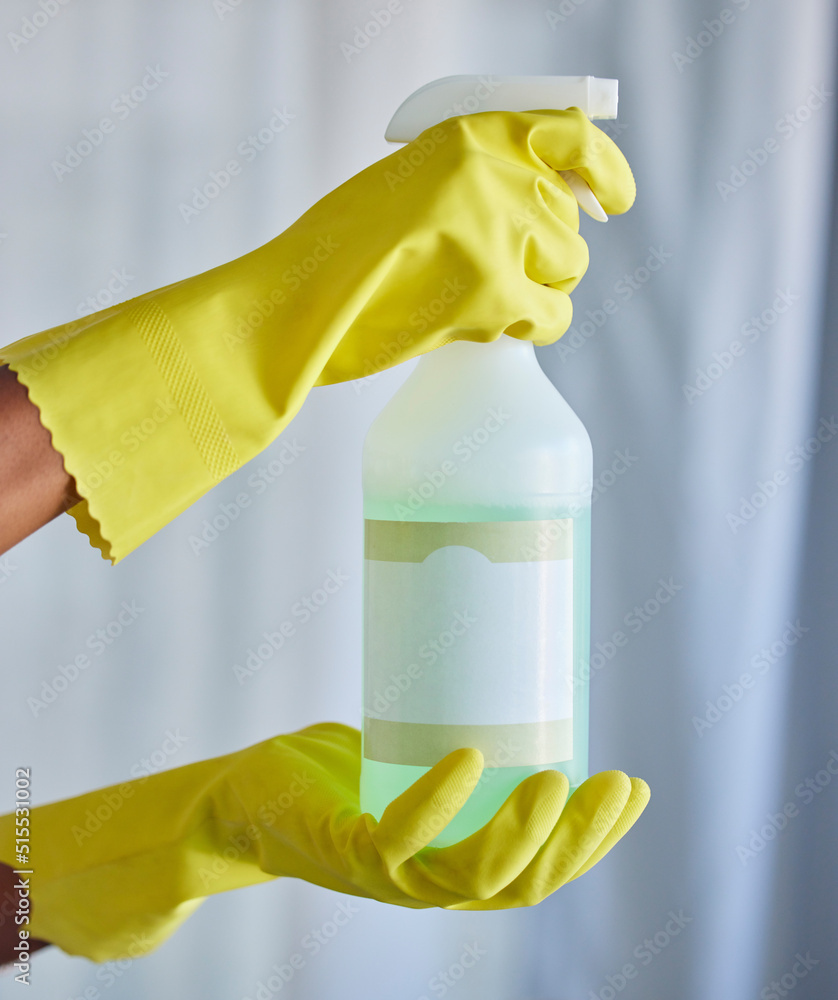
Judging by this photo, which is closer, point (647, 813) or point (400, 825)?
point (400, 825)

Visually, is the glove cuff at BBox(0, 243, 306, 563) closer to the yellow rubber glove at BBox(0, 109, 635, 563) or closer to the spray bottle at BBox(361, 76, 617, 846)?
the yellow rubber glove at BBox(0, 109, 635, 563)

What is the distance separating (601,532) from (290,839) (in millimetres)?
676

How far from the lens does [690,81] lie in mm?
1153

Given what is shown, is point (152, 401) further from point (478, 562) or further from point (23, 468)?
point (478, 562)

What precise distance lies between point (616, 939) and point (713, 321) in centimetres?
83

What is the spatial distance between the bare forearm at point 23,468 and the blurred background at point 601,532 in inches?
24.9

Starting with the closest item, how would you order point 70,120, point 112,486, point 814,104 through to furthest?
point 112,486
point 70,120
point 814,104

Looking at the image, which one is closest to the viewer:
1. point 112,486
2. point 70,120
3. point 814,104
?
point 112,486

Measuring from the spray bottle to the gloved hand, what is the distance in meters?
0.04

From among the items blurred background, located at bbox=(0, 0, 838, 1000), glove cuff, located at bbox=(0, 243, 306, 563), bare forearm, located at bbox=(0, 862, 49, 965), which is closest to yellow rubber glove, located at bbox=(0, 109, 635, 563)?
glove cuff, located at bbox=(0, 243, 306, 563)

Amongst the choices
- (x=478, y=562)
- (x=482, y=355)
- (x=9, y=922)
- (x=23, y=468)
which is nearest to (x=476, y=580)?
(x=478, y=562)

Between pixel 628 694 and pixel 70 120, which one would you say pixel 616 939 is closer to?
pixel 628 694

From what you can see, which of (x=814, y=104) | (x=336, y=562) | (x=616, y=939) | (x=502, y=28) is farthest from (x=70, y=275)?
(x=616, y=939)

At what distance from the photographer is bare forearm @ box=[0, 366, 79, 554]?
1.53ft
